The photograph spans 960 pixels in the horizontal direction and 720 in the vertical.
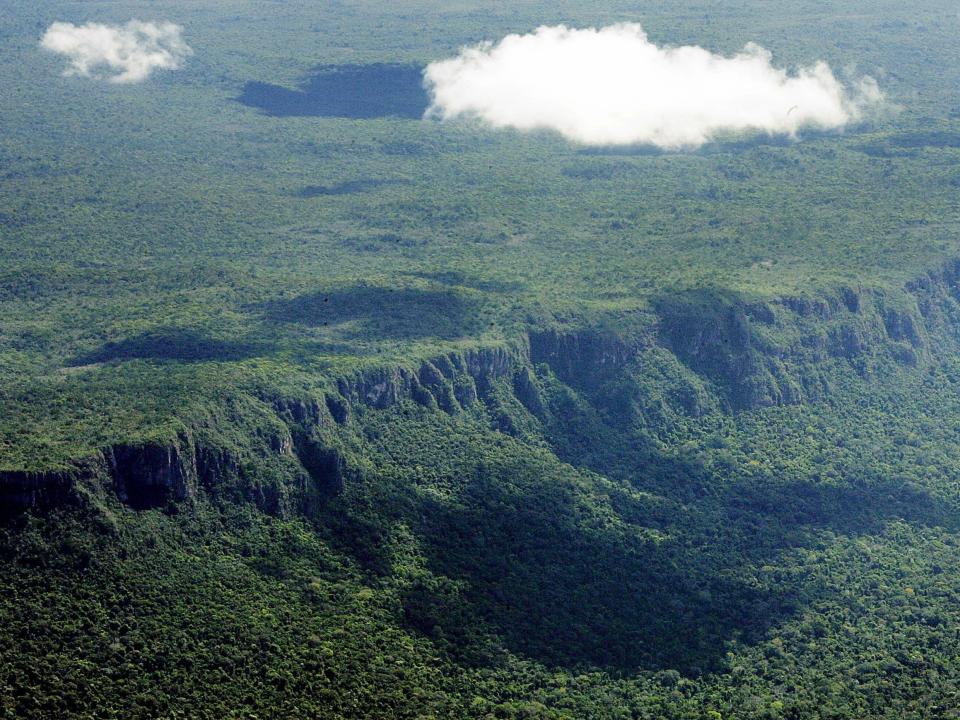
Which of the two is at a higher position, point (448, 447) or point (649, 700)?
point (448, 447)

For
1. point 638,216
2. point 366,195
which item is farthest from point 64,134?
point 638,216

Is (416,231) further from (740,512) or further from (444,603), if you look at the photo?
(444,603)

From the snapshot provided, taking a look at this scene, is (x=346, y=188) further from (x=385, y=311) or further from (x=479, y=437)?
(x=479, y=437)

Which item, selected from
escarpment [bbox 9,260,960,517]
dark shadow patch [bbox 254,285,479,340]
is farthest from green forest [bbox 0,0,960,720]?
dark shadow patch [bbox 254,285,479,340]

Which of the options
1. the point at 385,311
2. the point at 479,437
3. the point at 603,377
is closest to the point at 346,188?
the point at 385,311

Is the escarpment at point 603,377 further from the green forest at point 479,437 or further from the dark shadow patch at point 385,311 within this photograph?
the dark shadow patch at point 385,311

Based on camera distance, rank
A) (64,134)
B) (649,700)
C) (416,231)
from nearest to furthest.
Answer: (649,700) < (416,231) < (64,134)

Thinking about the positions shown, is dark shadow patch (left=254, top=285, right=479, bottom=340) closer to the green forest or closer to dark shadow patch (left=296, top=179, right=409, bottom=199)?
the green forest

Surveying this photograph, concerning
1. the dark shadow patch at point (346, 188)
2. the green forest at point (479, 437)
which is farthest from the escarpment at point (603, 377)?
the dark shadow patch at point (346, 188)
